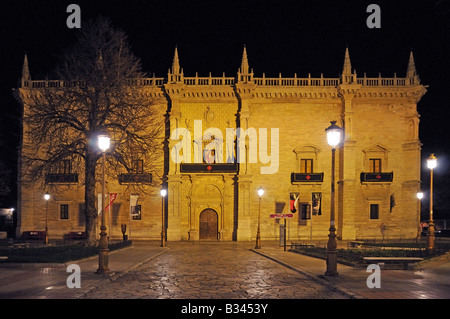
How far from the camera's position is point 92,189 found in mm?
26500

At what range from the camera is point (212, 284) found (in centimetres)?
1419

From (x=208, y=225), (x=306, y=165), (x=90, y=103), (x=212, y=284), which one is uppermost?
(x=90, y=103)

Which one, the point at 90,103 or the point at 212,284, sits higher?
the point at 90,103

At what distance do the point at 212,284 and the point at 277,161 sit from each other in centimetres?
2816

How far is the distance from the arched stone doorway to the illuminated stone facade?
0.30 feet

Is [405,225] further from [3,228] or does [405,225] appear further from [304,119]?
[3,228]

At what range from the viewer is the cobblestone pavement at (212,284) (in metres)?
12.2

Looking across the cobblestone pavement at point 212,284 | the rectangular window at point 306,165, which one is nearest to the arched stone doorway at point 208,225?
the rectangular window at point 306,165

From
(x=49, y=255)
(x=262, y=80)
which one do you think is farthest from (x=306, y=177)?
(x=49, y=255)

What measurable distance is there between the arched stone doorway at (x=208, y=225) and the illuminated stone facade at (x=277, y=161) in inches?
3.6

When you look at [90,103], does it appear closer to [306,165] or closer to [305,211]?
[306,165]

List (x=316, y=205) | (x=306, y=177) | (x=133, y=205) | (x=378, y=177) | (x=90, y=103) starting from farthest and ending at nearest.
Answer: (x=306, y=177)
(x=378, y=177)
(x=316, y=205)
(x=133, y=205)
(x=90, y=103)

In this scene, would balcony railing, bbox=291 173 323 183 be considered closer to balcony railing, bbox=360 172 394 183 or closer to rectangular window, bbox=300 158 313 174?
rectangular window, bbox=300 158 313 174
